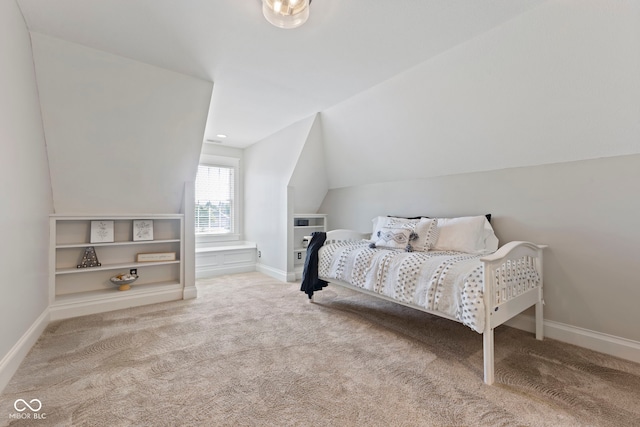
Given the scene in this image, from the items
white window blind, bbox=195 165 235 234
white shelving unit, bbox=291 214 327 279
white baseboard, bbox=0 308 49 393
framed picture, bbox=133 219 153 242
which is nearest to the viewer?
white baseboard, bbox=0 308 49 393

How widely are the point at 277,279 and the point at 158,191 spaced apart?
1.99 metres

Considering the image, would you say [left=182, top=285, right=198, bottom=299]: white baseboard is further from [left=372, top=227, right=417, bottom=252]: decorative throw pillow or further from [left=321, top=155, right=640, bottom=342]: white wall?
[left=321, top=155, right=640, bottom=342]: white wall

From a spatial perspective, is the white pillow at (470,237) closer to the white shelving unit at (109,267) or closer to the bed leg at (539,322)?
the bed leg at (539,322)

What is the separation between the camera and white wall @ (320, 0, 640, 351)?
1.75 metres

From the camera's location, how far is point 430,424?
1.33 metres

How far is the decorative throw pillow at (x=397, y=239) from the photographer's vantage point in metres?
2.81

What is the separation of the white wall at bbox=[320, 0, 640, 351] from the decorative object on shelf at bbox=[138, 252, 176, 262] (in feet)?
9.23

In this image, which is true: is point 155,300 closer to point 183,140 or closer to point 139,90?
point 183,140

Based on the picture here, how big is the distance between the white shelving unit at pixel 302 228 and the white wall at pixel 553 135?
198 centimetres

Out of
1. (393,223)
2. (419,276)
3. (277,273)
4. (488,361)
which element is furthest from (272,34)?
(277,273)

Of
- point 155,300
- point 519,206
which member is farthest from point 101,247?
point 519,206

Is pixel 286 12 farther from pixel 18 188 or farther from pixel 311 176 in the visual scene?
pixel 311 176

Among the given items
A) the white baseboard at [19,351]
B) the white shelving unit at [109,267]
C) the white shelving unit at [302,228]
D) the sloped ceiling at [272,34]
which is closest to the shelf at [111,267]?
the white shelving unit at [109,267]

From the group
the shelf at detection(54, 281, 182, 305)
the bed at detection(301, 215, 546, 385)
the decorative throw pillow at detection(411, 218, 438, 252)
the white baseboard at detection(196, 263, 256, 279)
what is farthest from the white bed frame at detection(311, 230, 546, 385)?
the white baseboard at detection(196, 263, 256, 279)
